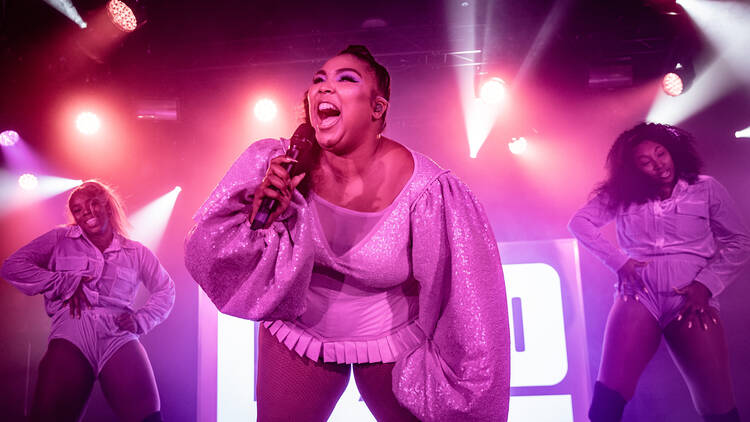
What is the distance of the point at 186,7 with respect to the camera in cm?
533

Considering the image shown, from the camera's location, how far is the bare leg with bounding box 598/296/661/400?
12.3 ft

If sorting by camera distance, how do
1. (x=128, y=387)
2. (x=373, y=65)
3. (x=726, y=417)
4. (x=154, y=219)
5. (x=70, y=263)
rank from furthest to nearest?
(x=154, y=219) < (x=70, y=263) < (x=128, y=387) < (x=726, y=417) < (x=373, y=65)

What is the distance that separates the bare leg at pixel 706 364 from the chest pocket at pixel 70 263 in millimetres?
4755

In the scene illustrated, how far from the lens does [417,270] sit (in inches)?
78.7

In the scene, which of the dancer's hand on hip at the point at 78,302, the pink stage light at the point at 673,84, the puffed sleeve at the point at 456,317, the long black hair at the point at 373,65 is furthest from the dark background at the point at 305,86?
the puffed sleeve at the point at 456,317

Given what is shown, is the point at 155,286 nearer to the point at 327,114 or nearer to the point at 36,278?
the point at 36,278

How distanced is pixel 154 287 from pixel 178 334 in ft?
4.63

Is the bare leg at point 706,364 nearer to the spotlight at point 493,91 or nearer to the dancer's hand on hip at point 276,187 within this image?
the spotlight at point 493,91

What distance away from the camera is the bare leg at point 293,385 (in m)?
1.99

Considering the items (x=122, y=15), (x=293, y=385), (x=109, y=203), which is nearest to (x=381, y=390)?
(x=293, y=385)

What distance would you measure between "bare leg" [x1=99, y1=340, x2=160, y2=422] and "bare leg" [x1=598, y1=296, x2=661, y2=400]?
3529 millimetres

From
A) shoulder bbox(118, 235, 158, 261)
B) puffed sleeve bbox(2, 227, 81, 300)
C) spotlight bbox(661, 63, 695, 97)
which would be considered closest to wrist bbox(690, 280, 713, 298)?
spotlight bbox(661, 63, 695, 97)

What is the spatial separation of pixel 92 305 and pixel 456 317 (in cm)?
348

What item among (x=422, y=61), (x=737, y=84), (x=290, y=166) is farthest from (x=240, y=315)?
(x=737, y=84)
